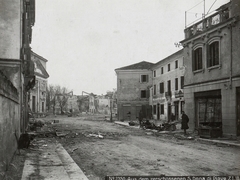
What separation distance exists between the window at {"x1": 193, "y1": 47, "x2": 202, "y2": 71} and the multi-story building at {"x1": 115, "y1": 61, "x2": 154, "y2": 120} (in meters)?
25.9

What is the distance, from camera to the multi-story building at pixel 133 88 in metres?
45.5

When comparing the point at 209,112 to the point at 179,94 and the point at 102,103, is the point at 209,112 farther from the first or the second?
the point at 102,103

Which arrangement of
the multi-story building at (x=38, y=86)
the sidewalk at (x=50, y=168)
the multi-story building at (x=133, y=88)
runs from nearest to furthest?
the sidewalk at (x=50, y=168) → the multi-story building at (x=133, y=88) → the multi-story building at (x=38, y=86)

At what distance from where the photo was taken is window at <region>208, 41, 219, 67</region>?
667 inches

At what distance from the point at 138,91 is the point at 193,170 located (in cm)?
3878

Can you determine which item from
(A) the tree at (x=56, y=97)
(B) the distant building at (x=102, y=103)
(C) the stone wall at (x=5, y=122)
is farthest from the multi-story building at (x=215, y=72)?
(B) the distant building at (x=102, y=103)

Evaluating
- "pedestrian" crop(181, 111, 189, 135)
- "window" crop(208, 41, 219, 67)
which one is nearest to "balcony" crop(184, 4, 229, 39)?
"window" crop(208, 41, 219, 67)

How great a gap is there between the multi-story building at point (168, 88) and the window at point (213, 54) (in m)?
12.7

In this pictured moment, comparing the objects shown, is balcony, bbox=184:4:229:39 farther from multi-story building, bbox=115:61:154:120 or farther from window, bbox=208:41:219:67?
multi-story building, bbox=115:61:154:120

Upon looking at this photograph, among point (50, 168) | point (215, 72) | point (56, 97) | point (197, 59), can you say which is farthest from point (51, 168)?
point (56, 97)

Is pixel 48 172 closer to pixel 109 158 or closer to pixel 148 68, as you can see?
pixel 109 158

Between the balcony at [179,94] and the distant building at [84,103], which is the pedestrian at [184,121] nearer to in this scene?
the balcony at [179,94]

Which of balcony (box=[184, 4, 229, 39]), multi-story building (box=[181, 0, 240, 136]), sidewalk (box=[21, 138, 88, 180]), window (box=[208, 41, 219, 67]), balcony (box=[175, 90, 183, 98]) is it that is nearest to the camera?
sidewalk (box=[21, 138, 88, 180])

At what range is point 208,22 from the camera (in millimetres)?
17500
